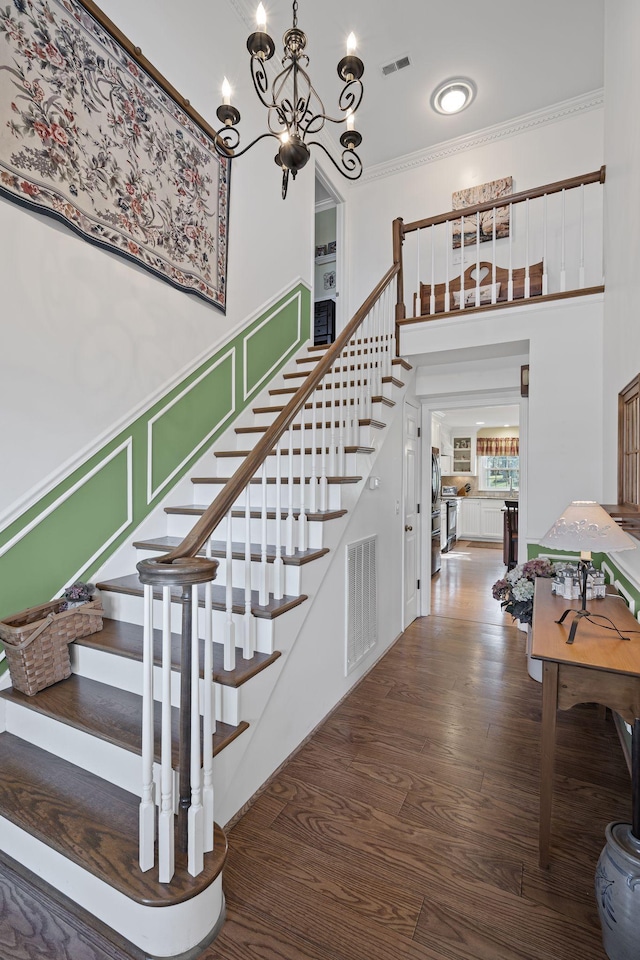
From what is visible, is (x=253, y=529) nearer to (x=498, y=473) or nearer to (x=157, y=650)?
(x=157, y=650)

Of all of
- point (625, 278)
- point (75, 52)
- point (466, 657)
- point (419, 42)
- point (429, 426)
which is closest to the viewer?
point (75, 52)

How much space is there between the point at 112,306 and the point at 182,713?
2160mm

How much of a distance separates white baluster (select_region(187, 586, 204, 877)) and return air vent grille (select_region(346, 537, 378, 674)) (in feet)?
4.76

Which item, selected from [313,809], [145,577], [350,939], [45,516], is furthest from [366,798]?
[45,516]

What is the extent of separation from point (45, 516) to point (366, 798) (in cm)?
195

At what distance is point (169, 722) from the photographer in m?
1.26

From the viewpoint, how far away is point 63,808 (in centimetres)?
149

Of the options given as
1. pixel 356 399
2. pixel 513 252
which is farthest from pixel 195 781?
pixel 513 252

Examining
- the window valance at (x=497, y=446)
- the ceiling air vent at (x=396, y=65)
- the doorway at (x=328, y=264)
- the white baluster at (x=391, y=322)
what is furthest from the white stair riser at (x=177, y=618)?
the window valance at (x=497, y=446)

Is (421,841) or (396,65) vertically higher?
(396,65)

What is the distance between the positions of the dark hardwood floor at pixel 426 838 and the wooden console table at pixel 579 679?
0.21 m

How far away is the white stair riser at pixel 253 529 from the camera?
2.33 m

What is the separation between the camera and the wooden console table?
4.79ft

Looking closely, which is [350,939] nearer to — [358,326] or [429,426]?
[358,326]
